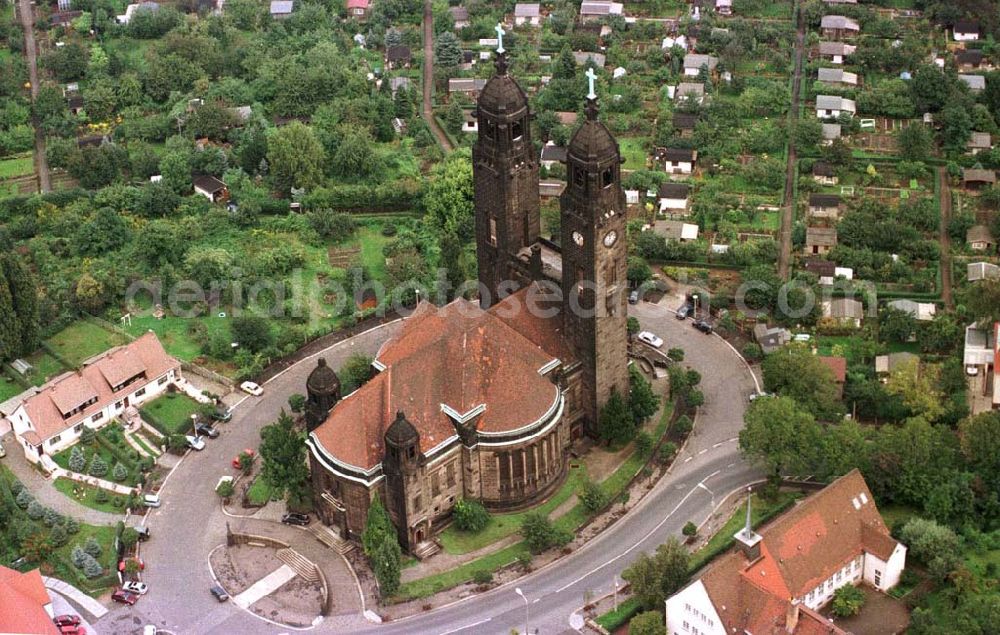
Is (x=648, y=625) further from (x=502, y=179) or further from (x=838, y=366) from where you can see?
(x=502, y=179)

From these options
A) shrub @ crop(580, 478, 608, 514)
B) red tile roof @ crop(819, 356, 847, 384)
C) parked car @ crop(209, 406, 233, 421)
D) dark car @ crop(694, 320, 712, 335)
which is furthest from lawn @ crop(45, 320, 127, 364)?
red tile roof @ crop(819, 356, 847, 384)

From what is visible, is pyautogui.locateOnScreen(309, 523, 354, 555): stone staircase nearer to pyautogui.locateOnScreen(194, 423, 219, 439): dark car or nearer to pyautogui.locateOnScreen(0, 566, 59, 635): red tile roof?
pyautogui.locateOnScreen(194, 423, 219, 439): dark car

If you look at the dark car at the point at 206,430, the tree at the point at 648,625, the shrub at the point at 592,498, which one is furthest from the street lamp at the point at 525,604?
the dark car at the point at 206,430

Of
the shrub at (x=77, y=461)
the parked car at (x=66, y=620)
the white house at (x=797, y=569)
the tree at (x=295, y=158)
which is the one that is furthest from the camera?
the tree at (x=295, y=158)

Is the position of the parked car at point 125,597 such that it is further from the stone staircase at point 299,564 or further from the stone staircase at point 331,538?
the stone staircase at point 331,538

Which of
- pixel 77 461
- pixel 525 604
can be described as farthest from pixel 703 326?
pixel 77 461

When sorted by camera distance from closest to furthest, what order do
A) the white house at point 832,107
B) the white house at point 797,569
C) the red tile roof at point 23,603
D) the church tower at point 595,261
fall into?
1. the white house at point 797,569
2. the red tile roof at point 23,603
3. the church tower at point 595,261
4. the white house at point 832,107
